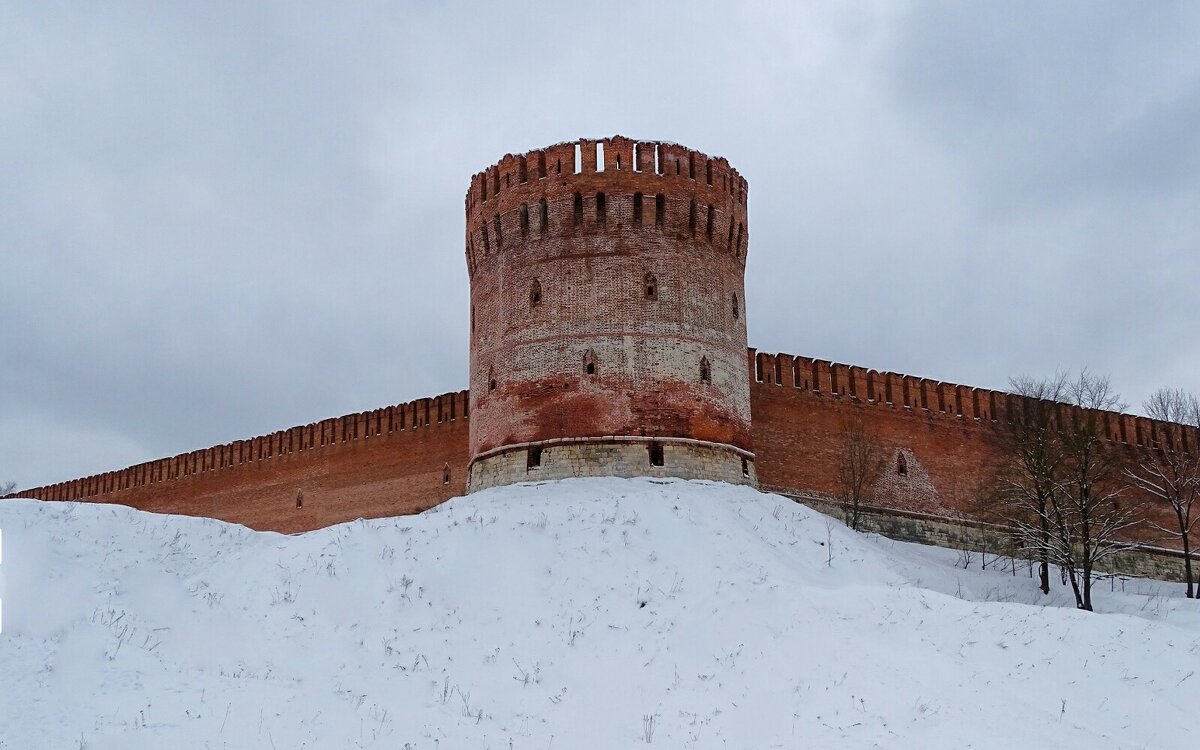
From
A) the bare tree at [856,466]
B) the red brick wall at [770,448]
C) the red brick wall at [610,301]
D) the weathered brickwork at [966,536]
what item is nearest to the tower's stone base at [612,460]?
the red brick wall at [610,301]

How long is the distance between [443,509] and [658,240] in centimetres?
573

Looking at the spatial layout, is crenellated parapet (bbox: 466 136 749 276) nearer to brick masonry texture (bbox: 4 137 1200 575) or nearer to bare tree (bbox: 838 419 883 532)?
brick masonry texture (bbox: 4 137 1200 575)

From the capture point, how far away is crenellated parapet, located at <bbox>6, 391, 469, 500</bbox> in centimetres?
2517

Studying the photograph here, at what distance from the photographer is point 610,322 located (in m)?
18.5

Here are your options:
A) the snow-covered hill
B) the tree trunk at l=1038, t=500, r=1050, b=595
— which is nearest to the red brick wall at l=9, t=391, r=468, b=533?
the snow-covered hill

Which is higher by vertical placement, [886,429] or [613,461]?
[886,429]

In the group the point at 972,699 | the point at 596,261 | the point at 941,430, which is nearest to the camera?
the point at 972,699

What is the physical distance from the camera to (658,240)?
19125 mm

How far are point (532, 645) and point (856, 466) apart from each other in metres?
12.2

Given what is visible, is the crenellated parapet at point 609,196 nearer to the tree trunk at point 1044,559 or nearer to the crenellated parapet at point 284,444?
the crenellated parapet at point 284,444

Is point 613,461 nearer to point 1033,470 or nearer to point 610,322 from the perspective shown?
point 610,322

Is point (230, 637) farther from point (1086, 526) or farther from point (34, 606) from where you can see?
point (1086, 526)

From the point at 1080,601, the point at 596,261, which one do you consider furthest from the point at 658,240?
the point at 1080,601

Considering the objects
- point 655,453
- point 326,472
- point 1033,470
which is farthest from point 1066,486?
point 326,472
